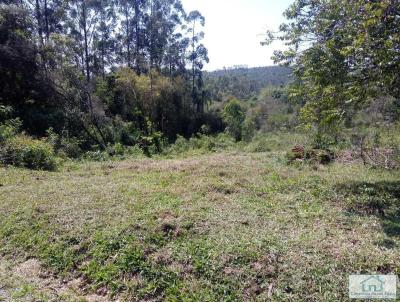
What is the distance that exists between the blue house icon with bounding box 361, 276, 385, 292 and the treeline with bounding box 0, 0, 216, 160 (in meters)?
9.78


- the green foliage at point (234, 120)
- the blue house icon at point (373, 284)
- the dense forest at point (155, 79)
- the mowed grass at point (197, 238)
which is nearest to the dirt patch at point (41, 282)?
the mowed grass at point (197, 238)

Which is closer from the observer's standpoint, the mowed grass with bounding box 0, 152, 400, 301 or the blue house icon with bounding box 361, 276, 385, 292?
the blue house icon with bounding box 361, 276, 385, 292

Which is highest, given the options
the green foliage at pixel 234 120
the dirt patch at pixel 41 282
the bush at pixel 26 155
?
the green foliage at pixel 234 120

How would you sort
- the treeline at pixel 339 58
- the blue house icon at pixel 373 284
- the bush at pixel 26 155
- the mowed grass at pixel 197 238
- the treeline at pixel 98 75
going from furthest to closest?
1. the treeline at pixel 98 75
2. the bush at pixel 26 155
3. the treeline at pixel 339 58
4. the mowed grass at pixel 197 238
5. the blue house icon at pixel 373 284

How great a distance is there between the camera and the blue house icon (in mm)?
3125

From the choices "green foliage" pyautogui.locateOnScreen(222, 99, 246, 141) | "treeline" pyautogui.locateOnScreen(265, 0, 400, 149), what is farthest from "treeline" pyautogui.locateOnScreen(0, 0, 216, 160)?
"treeline" pyautogui.locateOnScreen(265, 0, 400, 149)

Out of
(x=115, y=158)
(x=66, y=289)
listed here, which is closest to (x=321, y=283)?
(x=66, y=289)

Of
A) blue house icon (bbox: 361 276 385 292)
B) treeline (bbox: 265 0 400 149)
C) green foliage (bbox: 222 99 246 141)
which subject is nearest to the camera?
blue house icon (bbox: 361 276 385 292)

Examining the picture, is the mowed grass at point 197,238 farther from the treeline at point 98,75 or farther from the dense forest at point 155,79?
the treeline at point 98,75

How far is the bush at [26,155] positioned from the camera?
9.06m

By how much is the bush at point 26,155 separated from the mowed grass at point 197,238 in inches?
102

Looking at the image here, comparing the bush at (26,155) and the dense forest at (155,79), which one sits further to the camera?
the bush at (26,155)

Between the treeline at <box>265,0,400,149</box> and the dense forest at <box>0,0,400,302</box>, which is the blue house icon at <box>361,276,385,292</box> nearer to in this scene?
the dense forest at <box>0,0,400,302</box>

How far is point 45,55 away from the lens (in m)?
15.9
